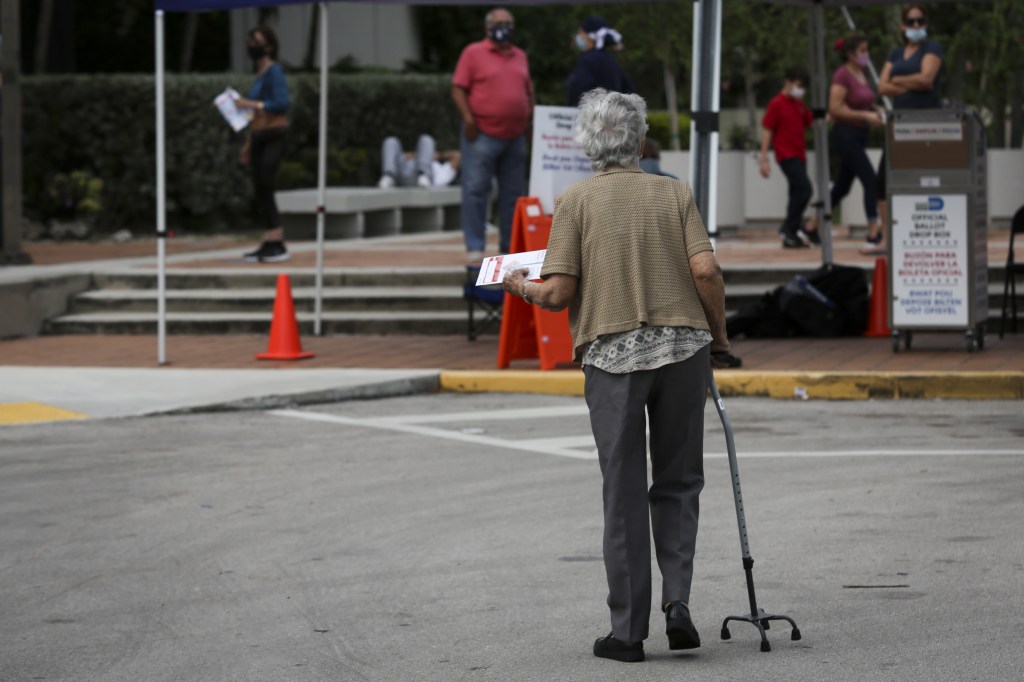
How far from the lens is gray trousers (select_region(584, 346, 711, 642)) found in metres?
5.57

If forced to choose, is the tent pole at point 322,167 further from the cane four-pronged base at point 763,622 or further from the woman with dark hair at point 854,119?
the cane four-pronged base at point 763,622

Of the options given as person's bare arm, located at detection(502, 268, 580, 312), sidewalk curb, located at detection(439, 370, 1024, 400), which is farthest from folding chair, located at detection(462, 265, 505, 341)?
person's bare arm, located at detection(502, 268, 580, 312)

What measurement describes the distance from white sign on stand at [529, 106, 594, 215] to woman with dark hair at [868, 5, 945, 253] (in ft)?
11.0

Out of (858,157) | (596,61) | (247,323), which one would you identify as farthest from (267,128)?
(858,157)

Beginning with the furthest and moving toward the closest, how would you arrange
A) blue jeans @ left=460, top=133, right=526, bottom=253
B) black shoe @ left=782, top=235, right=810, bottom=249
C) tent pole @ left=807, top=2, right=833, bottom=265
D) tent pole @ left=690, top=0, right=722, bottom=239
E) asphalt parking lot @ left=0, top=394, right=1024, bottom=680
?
black shoe @ left=782, top=235, right=810, bottom=249 < blue jeans @ left=460, top=133, right=526, bottom=253 < tent pole @ left=807, top=2, right=833, bottom=265 < tent pole @ left=690, top=0, right=722, bottom=239 < asphalt parking lot @ left=0, top=394, right=1024, bottom=680

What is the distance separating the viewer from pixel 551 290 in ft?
18.4

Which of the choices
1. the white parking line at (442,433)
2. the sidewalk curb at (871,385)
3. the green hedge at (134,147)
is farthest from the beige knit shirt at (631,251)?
the green hedge at (134,147)

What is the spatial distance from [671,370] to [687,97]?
30.1m

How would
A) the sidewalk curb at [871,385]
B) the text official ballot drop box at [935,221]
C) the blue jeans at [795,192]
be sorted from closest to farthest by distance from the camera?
the sidewalk curb at [871,385] → the text official ballot drop box at [935,221] → the blue jeans at [795,192]

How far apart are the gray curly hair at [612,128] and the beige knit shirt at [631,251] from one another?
0.19 feet

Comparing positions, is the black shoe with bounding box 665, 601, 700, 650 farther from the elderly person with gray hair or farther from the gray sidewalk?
the gray sidewalk

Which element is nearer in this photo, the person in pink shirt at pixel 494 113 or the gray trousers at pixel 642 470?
the gray trousers at pixel 642 470

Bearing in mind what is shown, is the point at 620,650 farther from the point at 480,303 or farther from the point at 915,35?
the point at 915,35

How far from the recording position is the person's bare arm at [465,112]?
566 inches
